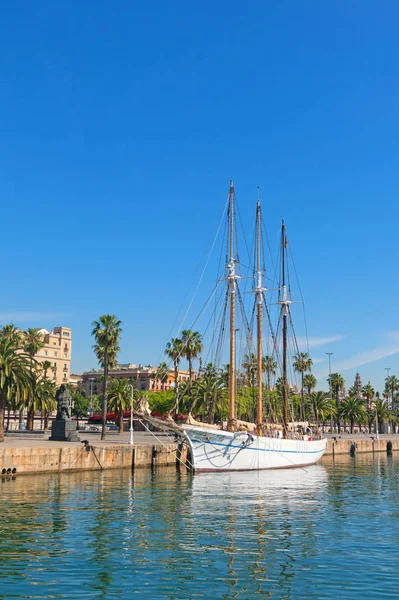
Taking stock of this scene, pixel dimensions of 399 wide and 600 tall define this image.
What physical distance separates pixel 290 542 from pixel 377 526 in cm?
619

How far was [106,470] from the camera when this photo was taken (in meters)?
53.6

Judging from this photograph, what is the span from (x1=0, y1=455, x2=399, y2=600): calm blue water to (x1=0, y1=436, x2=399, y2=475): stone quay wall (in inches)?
130

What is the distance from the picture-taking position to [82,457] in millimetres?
51875

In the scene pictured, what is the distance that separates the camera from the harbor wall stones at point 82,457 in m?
46.7

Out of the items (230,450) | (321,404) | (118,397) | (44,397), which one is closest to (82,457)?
(230,450)

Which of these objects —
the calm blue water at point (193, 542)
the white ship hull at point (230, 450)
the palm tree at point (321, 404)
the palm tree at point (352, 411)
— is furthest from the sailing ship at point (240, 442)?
the palm tree at point (352, 411)

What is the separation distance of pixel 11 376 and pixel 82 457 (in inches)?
452

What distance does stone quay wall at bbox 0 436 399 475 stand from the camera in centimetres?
4666

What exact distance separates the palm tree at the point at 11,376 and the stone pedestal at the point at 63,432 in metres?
5.31

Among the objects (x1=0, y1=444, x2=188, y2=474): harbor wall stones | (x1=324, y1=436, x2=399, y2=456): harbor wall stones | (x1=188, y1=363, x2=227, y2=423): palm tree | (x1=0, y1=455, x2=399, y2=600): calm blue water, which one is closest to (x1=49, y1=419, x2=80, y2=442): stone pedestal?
(x1=0, y1=444, x2=188, y2=474): harbor wall stones

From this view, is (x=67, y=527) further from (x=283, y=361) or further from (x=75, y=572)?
(x=283, y=361)

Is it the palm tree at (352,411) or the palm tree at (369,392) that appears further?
the palm tree at (369,392)

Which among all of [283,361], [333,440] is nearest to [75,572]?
[283,361]

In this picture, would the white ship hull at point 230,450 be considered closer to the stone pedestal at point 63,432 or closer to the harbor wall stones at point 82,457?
the harbor wall stones at point 82,457
